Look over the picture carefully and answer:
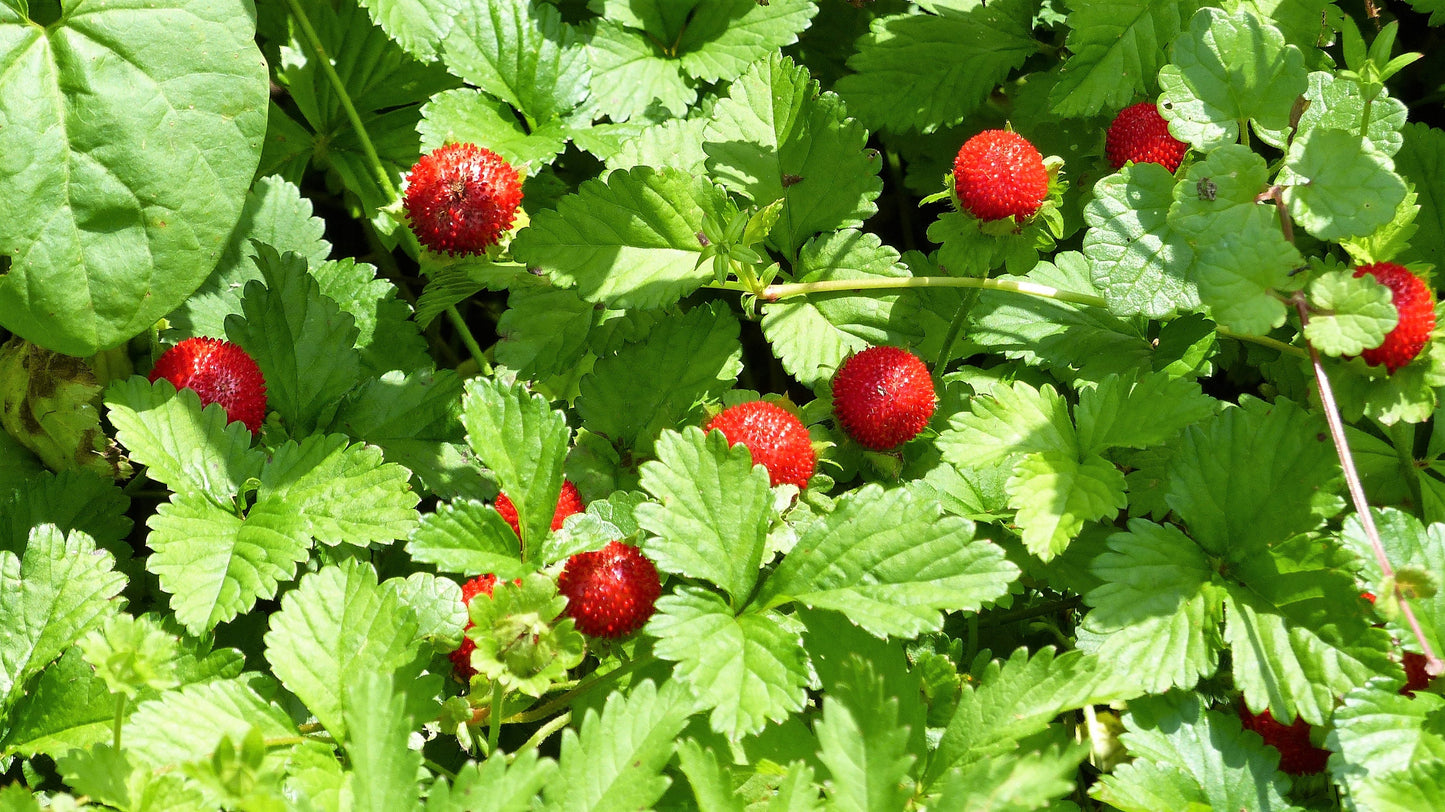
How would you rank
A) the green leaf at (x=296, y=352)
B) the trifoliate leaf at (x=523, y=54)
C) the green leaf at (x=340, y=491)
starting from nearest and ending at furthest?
the green leaf at (x=340, y=491) < the green leaf at (x=296, y=352) < the trifoliate leaf at (x=523, y=54)

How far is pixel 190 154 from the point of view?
6.86 feet

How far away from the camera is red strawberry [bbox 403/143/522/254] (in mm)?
2113

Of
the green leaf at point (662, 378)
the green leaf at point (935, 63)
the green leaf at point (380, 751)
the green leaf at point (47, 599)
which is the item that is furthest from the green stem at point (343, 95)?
the green leaf at point (380, 751)

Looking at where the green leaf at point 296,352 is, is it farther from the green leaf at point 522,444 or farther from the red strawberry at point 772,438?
the red strawberry at point 772,438

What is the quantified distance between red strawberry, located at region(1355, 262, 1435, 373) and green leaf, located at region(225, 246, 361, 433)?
179cm

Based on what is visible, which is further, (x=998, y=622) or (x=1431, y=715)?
(x=998, y=622)

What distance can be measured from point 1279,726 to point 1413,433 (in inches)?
24.3

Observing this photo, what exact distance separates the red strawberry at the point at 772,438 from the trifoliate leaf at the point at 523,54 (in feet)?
3.25

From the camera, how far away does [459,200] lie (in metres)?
2.12

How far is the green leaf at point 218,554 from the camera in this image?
6.03ft

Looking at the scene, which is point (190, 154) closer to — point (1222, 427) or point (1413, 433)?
point (1222, 427)

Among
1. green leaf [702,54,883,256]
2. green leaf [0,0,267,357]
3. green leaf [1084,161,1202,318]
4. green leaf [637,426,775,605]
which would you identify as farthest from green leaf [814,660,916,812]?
green leaf [0,0,267,357]

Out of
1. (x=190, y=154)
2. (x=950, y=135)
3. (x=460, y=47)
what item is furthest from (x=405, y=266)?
(x=950, y=135)

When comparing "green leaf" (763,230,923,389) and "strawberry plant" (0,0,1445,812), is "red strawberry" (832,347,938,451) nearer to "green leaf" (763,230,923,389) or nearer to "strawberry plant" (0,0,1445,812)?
"strawberry plant" (0,0,1445,812)
